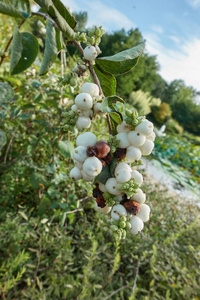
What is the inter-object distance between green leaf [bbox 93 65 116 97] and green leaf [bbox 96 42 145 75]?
0.01 metres

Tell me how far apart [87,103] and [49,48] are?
0.15 meters

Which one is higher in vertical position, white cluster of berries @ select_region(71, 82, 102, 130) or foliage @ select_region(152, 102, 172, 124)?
white cluster of berries @ select_region(71, 82, 102, 130)

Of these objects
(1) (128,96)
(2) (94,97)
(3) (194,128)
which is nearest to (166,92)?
(3) (194,128)

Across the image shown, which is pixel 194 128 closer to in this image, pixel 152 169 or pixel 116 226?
pixel 152 169

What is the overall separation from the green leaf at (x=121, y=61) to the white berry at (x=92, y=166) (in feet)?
0.56

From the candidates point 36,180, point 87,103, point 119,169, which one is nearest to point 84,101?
point 87,103

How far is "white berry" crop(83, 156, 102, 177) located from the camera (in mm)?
240

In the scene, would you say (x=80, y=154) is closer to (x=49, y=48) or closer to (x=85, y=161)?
(x=85, y=161)

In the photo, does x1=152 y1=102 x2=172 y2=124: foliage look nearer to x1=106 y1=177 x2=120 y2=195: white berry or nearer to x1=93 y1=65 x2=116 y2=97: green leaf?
x1=93 y1=65 x2=116 y2=97: green leaf

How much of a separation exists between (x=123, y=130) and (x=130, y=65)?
126 millimetres

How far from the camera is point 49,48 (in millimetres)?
350

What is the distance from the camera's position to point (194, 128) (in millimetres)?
13609

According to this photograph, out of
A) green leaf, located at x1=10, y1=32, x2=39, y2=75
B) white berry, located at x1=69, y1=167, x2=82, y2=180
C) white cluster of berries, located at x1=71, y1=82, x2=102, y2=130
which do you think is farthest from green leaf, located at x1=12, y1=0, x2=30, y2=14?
white berry, located at x1=69, y1=167, x2=82, y2=180

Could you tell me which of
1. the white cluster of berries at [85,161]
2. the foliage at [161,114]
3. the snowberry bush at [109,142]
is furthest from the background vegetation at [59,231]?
the foliage at [161,114]
